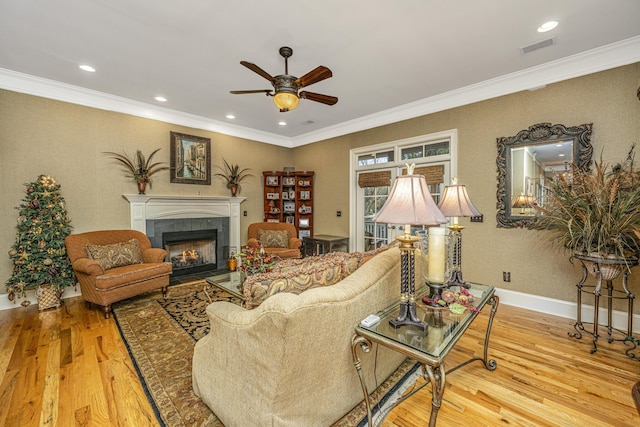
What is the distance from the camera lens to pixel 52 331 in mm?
2807

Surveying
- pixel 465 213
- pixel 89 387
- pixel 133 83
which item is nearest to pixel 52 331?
pixel 89 387

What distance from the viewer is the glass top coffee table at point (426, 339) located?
121 cm

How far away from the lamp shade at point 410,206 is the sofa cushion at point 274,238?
3.85m

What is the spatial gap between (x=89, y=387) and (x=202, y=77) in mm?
3359

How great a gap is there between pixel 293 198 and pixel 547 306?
465 centimetres

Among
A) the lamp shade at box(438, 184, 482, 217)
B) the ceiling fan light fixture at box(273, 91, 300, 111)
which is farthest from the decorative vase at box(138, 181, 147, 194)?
the lamp shade at box(438, 184, 482, 217)

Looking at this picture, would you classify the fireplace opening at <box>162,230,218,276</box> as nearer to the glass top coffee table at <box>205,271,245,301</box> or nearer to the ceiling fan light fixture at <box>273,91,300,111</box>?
the glass top coffee table at <box>205,271,245,301</box>

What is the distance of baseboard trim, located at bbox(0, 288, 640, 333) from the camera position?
2.84 meters

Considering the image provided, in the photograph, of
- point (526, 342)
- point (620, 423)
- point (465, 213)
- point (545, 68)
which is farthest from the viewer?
point (545, 68)

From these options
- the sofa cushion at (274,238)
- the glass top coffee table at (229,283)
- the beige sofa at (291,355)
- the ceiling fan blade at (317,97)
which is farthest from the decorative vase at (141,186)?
the beige sofa at (291,355)

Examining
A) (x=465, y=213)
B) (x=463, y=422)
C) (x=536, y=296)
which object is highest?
(x=465, y=213)

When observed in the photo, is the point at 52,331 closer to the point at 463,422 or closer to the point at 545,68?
the point at 463,422

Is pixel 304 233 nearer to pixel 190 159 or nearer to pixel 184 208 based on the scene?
pixel 184 208

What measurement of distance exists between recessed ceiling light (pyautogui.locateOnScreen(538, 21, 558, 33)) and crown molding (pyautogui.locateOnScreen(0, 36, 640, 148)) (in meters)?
0.79
